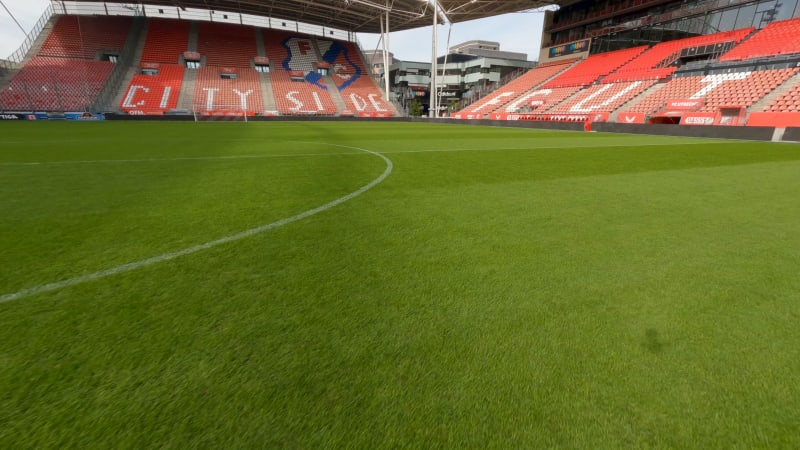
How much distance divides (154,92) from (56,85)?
6958 mm

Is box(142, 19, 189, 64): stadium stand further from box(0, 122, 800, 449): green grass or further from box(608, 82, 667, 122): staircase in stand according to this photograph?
box(0, 122, 800, 449): green grass

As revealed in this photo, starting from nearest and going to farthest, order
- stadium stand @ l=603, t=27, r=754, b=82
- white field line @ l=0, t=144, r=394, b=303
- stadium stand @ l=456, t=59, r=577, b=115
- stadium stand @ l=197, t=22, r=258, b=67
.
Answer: white field line @ l=0, t=144, r=394, b=303
stadium stand @ l=603, t=27, r=754, b=82
stadium stand @ l=456, t=59, r=577, b=115
stadium stand @ l=197, t=22, r=258, b=67

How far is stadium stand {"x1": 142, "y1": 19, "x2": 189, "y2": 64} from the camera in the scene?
37.6 metres

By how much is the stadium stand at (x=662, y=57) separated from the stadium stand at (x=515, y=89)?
7969 mm

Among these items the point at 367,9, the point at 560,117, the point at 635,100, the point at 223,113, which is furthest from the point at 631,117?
the point at 223,113

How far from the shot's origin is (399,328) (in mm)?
1622

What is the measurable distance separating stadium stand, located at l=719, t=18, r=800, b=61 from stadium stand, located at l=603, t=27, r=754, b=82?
1.17 metres

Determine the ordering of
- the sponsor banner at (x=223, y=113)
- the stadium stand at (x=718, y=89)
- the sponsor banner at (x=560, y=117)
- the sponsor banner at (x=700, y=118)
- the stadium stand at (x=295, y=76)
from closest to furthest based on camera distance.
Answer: the sponsor banner at (x=700, y=118) < the stadium stand at (x=718, y=89) < the sponsor banner at (x=560, y=117) < the sponsor banner at (x=223, y=113) < the stadium stand at (x=295, y=76)

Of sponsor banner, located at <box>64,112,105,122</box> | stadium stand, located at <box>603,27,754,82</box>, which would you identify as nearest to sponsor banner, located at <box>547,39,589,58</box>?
stadium stand, located at <box>603,27,754,82</box>

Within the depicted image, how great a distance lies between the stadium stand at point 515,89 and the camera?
34.7 m

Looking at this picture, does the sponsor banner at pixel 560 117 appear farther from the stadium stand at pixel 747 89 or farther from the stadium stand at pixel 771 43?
the stadium stand at pixel 771 43

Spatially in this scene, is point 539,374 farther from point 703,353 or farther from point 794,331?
point 794,331

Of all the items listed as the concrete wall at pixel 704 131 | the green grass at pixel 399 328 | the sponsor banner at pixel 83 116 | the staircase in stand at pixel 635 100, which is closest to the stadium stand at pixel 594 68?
the staircase in stand at pixel 635 100

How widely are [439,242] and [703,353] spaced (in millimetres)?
1618
